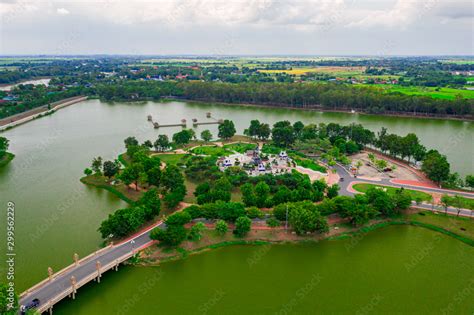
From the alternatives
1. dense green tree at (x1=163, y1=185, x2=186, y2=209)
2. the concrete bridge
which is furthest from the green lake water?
dense green tree at (x1=163, y1=185, x2=186, y2=209)

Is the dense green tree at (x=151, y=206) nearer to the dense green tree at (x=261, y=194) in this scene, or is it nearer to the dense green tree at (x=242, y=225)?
the dense green tree at (x=242, y=225)

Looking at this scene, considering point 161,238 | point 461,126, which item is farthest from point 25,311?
point 461,126

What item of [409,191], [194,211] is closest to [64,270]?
[194,211]

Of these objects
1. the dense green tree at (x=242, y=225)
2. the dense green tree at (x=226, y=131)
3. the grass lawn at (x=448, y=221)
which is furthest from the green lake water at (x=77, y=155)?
the grass lawn at (x=448, y=221)

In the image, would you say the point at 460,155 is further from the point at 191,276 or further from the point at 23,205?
the point at 23,205

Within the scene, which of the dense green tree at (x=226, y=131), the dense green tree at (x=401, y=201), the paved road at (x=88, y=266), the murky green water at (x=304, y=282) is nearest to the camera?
the paved road at (x=88, y=266)

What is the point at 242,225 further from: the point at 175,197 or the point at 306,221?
the point at 175,197

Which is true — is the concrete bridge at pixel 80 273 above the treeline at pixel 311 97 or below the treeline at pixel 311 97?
below
